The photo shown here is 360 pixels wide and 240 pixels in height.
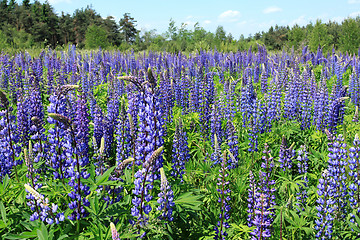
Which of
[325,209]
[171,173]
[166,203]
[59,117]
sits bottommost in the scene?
[325,209]

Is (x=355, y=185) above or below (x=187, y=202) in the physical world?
below

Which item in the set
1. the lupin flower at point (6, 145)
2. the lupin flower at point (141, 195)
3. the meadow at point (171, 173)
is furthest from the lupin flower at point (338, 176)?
the lupin flower at point (6, 145)

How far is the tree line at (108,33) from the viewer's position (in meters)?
26.9

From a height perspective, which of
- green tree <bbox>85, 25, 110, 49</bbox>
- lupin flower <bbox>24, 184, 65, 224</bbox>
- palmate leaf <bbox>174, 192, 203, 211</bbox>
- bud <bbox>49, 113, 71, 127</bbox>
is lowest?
palmate leaf <bbox>174, 192, 203, 211</bbox>

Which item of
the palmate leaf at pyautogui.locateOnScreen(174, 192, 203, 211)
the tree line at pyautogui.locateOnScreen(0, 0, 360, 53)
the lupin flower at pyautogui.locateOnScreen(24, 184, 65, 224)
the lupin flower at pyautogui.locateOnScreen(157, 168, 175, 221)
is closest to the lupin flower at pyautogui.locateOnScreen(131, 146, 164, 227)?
the lupin flower at pyautogui.locateOnScreen(157, 168, 175, 221)

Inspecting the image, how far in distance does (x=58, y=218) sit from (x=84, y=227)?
0.28 m

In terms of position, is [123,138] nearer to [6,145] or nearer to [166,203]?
[6,145]

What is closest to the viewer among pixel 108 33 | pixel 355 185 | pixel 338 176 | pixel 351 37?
pixel 338 176

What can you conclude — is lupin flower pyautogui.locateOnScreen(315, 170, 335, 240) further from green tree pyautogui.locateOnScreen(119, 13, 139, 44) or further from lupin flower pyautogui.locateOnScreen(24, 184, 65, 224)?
green tree pyautogui.locateOnScreen(119, 13, 139, 44)

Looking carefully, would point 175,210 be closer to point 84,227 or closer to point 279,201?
point 84,227

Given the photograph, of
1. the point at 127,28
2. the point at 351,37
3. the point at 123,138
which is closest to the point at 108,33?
the point at 127,28

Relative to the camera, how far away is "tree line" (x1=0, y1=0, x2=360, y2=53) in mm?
26931

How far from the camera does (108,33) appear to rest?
172 feet

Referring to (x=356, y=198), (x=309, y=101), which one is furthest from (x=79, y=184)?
(x=309, y=101)
